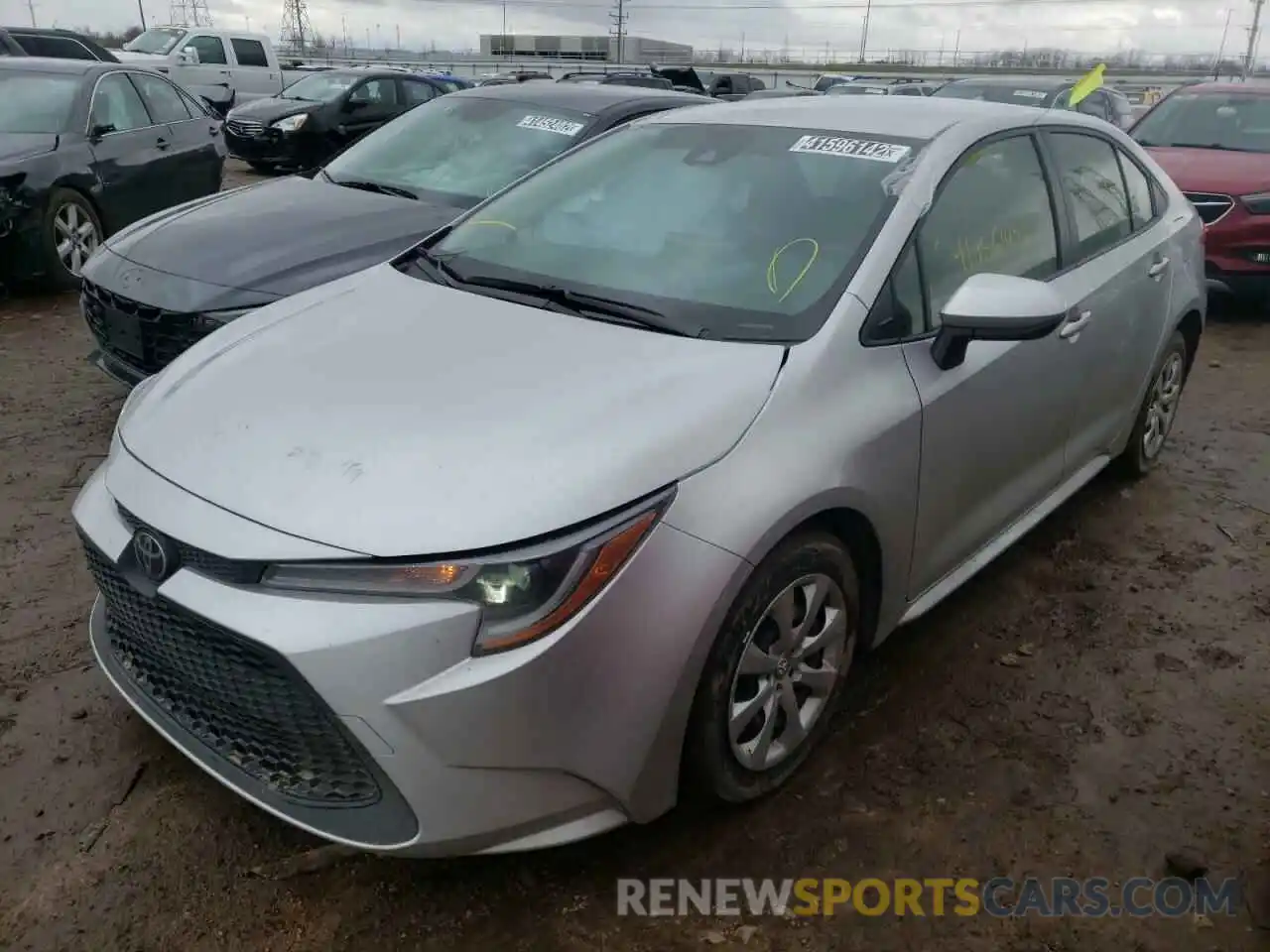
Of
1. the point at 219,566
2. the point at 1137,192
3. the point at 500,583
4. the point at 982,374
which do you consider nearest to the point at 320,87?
the point at 1137,192

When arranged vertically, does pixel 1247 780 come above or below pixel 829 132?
below

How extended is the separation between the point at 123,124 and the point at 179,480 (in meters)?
6.72

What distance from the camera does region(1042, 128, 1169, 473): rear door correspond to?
351 centimetres

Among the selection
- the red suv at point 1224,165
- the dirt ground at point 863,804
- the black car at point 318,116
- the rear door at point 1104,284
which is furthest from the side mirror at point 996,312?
the black car at point 318,116

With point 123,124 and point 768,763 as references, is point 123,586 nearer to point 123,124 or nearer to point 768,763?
point 768,763

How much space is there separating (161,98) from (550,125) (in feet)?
15.0

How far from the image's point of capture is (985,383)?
116 inches

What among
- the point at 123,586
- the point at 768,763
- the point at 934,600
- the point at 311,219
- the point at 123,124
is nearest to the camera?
the point at 123,586

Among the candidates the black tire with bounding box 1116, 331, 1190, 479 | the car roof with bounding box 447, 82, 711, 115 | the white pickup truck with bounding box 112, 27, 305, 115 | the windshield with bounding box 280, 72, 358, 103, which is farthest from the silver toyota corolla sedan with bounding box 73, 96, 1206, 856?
the white pickup truck with bounding box 112, 27, 305, 115

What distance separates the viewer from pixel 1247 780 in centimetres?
276

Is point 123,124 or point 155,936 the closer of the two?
point 155,936

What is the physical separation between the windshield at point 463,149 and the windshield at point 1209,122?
5605 millimetres

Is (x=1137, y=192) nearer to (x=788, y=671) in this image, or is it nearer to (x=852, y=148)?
(x=852, y=148)

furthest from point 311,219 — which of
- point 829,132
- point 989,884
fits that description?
point 989,884
